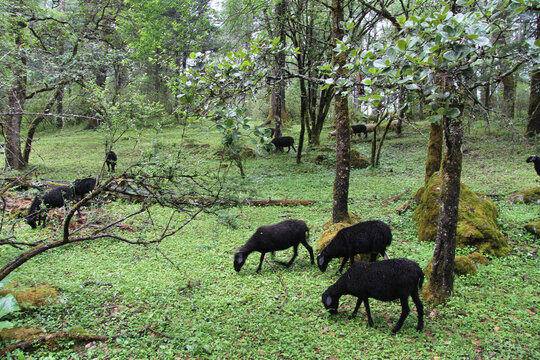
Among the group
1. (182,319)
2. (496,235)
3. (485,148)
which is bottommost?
(182,319)

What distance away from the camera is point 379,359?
4398 mm

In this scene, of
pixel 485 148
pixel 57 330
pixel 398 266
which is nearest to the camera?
pixel 57 330

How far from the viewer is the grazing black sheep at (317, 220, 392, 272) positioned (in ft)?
21.2

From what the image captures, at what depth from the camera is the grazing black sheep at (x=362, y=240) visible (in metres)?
6.47

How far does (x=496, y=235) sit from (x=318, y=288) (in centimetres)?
389

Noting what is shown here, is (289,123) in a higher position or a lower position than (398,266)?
higher

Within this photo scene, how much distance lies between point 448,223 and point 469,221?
267cm

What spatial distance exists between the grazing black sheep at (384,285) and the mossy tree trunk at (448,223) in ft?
1.61

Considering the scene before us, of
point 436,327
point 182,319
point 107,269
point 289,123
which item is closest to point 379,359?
point 436,327

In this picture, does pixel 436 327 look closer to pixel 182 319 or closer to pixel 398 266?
pixel 398 266

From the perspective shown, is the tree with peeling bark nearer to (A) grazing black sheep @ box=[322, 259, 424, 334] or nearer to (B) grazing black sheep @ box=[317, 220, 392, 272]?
(A) grazing black sheep @ box=[322, 259, 424, 334]

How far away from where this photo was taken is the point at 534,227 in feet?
24.9

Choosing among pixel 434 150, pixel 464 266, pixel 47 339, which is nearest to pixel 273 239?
pixel 464 266

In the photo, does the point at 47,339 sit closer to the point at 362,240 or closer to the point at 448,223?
the point at 362,240
